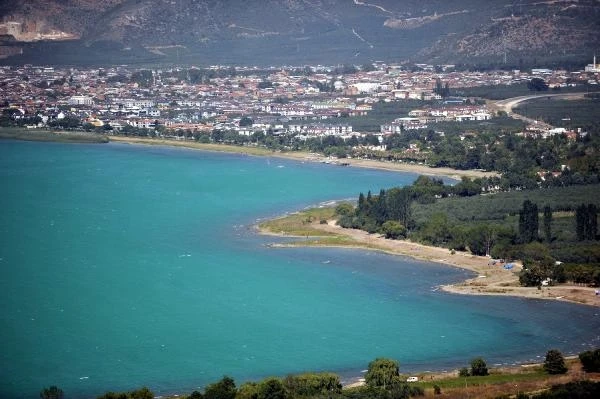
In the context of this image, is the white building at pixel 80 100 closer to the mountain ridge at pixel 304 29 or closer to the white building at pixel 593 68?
the mountain ridge at pixel 304 29

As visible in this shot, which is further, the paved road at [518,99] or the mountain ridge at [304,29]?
the mountain ridge at [304,29]

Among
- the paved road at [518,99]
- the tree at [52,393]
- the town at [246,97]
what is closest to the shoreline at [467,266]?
the tree at [52,393]

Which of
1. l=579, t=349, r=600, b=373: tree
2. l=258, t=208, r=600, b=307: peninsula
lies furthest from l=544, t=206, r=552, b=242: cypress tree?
l=579, t=349, r=600, b=373: tree

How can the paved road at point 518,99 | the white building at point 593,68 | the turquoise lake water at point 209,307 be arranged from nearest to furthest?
the turquoise lake water at point 209,307 < the paved road at point 518,99 < the white building at point 593,68

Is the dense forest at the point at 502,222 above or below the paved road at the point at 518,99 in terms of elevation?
below

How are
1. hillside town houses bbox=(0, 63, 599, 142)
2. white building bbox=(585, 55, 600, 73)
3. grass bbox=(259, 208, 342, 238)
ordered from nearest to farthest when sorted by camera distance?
grass bbox=(259, 208, 342, 238), hillside town houses bbox=(0, 63, 599, 142), white building bbox=(585, 55, 600, 73)

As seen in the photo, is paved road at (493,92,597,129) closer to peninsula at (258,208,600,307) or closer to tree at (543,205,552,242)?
peninsula at (258,208,600,307)

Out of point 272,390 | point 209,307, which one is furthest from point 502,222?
point 272,390
